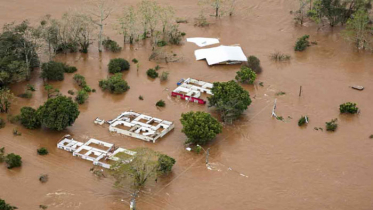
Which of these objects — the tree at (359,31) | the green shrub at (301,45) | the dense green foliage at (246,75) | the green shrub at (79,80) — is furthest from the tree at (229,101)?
the tree at (359,31)

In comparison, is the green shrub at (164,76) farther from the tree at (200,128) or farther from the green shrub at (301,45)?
the green shrub at (301,45)

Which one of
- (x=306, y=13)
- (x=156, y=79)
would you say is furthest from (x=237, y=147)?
(x=306, y=13)

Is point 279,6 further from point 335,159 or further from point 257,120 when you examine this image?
point 335,159

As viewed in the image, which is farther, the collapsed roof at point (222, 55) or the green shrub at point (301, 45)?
the green shrub at point (301, 45)

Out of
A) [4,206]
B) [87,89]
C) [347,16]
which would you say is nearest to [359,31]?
[347,16]

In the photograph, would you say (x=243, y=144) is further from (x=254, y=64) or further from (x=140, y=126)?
(x=254, y=64)

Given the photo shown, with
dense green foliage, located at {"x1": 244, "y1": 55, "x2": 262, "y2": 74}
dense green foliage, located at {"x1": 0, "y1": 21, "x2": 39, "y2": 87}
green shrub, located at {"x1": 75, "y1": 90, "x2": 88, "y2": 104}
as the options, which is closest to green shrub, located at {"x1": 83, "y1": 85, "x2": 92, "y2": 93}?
green shrub, located at {"x1": 75, "y1": 90, "x2": 88, "y2": 104}
